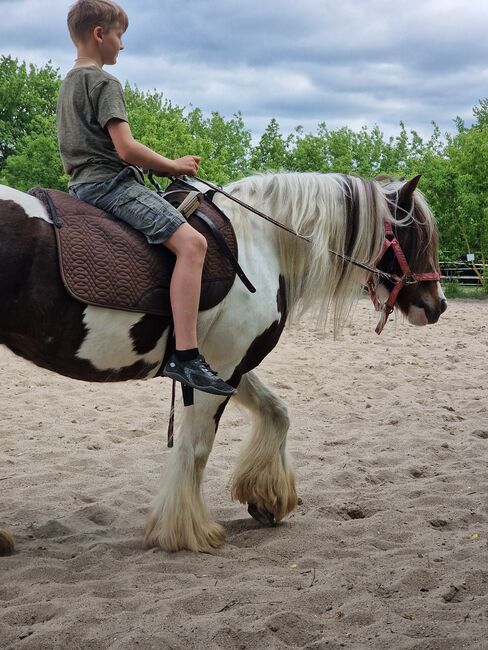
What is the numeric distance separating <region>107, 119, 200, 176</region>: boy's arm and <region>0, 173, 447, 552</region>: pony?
0.43 meters

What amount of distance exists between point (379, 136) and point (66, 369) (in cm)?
4379

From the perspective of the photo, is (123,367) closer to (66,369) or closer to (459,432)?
(66,369)

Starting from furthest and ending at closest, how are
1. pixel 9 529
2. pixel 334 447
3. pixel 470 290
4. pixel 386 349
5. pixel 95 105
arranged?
pixel 470 290, pixel 386 349, pixel 334 447, pixel 9 529, pixel 95 105

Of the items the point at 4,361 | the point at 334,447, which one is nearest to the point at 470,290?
the point at 4,361

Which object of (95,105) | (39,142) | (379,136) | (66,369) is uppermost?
(379,136)

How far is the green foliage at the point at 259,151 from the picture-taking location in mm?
→ 22516

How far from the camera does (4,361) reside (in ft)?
31.4

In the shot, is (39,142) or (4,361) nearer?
(4,361)

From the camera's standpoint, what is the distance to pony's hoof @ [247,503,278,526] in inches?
173

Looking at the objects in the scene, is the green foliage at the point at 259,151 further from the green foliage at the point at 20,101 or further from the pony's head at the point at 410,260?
the pony's head at the point at 410,260

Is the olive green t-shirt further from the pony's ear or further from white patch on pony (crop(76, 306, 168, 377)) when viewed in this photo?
the pony's ear

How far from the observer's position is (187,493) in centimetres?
399

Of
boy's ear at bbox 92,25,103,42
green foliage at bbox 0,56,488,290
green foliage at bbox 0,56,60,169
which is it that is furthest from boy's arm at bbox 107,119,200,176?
green foliage at bbox 0,56,60,169

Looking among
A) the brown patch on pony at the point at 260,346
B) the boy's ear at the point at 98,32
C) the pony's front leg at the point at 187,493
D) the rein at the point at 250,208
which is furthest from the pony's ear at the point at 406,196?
the boy's ear at the point at 98,32
